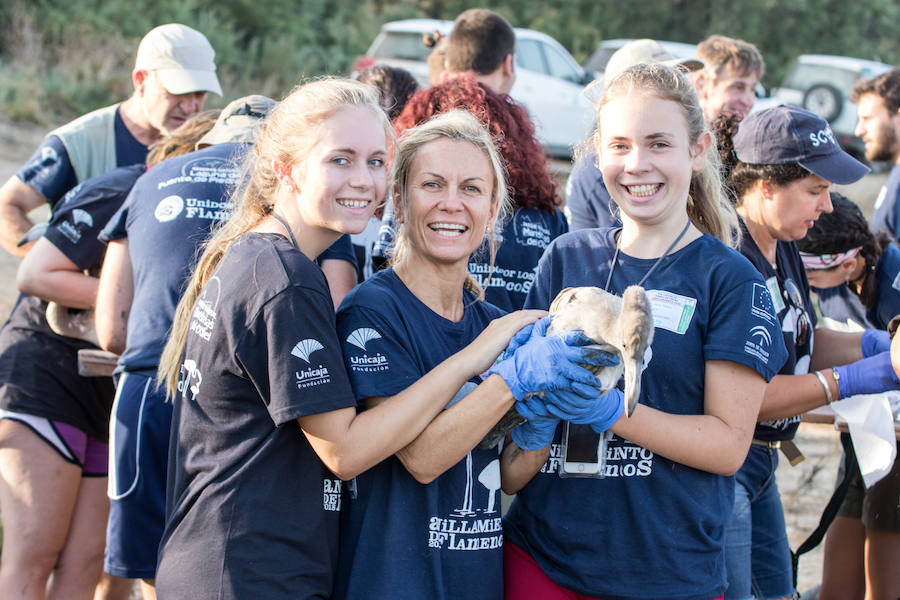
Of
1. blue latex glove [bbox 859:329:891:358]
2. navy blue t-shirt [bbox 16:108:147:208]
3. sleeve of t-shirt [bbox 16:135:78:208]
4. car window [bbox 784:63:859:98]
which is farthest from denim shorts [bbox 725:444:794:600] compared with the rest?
car window [bbox 784:63:859:98]

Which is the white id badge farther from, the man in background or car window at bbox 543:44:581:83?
car window at bbox 543:44:581:83

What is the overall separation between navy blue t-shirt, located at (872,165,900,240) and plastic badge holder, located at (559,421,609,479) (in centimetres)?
349

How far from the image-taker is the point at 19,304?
4383 mm

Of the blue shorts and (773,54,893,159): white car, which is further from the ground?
(773,54,893,159): white car

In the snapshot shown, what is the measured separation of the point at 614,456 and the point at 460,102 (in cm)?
183

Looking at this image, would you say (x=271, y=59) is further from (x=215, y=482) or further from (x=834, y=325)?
(x=215, y=482)

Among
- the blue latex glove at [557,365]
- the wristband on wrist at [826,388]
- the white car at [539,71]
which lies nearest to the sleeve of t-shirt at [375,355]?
the blue latex glove at [557,365]

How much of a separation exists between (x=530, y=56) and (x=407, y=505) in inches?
633

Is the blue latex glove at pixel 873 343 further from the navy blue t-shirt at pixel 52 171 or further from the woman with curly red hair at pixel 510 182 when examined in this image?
the navy blue t-shirt at pixel 52 171

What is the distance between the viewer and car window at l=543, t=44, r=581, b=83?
1744 centimetres

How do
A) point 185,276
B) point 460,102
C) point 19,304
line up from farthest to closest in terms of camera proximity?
1. point 19,304
2. point 460,102
3. point 185,276

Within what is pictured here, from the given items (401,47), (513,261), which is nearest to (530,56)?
(401,47)

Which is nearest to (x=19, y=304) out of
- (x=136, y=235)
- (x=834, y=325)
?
(x=136, y=235)

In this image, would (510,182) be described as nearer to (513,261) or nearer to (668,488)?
(513,261)
